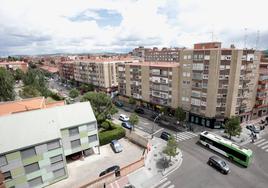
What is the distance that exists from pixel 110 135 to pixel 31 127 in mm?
17903

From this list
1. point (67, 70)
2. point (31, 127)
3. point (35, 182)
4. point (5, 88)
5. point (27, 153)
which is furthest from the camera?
point (67, 70)

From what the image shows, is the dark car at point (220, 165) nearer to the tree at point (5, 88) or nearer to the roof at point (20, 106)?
the roof at point (20, 106)

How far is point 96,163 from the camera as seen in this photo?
Answer: 111ft

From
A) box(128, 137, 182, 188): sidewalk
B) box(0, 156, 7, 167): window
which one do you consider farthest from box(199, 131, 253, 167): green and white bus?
box(0, 156, 7, 167): window

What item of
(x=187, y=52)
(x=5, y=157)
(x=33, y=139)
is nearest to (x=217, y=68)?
(x=187, y=52)

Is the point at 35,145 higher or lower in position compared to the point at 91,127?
higher

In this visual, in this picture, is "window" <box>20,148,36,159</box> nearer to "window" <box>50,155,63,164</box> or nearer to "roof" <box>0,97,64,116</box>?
"window" <box>50,155,63,164</box>

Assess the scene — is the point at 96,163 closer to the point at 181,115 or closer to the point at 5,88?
the point at 181,115

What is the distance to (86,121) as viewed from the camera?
33469 millimetres

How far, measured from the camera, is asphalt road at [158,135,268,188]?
92.0 ft

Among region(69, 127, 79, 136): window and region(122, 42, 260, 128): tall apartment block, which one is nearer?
region(69, 127, 79, 136): window

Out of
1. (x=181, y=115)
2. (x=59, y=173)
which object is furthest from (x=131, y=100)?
(x=59, y=173)

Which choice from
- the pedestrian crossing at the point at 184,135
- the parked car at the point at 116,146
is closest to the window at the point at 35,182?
the parked car at the point at 116,146

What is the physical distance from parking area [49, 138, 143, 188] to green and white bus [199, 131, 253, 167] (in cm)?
1521
